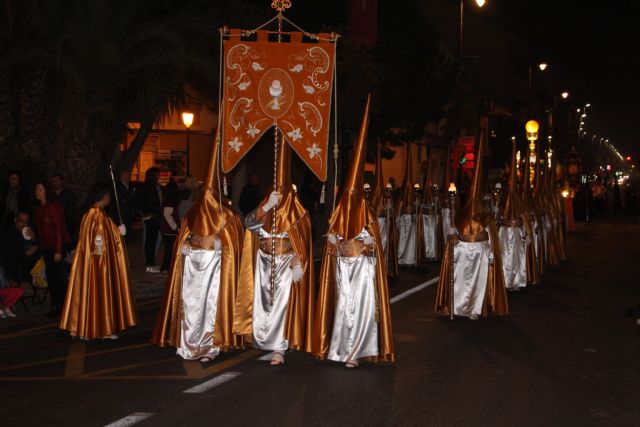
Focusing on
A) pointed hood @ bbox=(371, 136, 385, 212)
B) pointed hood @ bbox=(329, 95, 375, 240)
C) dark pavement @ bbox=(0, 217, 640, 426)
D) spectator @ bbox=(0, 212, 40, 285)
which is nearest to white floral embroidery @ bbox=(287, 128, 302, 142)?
pointed hood @ bbox=(329, 95, 375, 240)

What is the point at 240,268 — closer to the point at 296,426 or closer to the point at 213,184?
the point at 213,184

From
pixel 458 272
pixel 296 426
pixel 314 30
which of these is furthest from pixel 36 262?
pixel 314 30

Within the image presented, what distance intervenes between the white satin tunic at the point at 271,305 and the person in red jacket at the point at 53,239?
3443 millimetres

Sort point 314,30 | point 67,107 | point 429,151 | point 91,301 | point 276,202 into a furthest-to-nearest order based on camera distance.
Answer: point 429,151, point 314,30, point 67,107, point 91,301, point 276,202

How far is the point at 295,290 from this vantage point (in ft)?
29.5

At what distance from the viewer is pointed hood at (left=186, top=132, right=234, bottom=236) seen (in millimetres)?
9055

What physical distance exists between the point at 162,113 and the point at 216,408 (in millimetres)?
12216

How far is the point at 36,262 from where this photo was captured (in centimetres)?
1274

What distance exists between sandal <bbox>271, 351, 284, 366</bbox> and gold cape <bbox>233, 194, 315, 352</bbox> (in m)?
0.14

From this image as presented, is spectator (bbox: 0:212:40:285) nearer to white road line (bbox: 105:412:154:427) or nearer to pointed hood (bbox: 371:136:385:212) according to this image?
white road line (bbox: 105:412:154:427)

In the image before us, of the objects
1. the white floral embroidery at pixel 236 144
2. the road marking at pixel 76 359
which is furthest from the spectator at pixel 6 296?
the white floral embroidery at pixel 236 144

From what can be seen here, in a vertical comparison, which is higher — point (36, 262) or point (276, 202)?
point (276, 202)

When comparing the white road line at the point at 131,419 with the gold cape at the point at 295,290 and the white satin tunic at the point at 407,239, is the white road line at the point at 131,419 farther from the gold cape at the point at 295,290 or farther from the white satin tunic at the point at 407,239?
the white satin tunic at the point at 407,239

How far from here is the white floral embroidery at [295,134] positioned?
30.1ft
